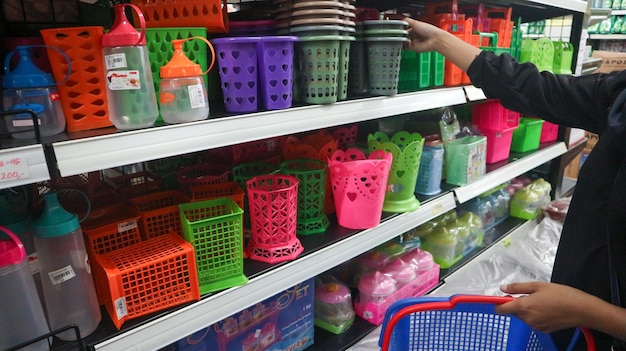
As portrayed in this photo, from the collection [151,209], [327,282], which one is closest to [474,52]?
[327,282]

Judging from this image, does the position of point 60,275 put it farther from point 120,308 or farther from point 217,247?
point 217,247

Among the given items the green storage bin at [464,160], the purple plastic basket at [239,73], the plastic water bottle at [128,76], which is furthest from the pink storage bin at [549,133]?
the plastic water bottle at [128,76]

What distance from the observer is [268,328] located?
Result: 146cm

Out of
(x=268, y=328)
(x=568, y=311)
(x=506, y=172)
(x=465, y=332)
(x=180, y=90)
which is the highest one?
(x=180, y=90)

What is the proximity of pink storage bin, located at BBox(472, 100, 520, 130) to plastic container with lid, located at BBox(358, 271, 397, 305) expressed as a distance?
3.57 ft

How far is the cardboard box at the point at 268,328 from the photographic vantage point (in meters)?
1.34

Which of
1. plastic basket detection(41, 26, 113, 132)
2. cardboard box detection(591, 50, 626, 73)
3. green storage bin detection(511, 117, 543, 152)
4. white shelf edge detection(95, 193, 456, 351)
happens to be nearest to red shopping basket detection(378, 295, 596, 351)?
white shelf edge detection(95, 193, 456, 351)

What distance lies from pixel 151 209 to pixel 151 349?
46 centimetres

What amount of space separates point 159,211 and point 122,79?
45cm

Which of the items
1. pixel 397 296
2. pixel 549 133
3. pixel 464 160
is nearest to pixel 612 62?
pixel 549 133

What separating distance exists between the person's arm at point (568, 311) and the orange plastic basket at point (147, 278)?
82cm

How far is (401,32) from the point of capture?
134cm

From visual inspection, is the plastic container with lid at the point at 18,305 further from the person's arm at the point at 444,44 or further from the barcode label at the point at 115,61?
the person's arm at the point at 444,44

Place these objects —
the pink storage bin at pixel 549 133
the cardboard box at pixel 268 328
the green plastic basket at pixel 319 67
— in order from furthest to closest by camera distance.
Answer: the pink storage bin at pixel 549 133 < the cardboard box at pixel 268 328 < the green plastic basket at pixel 319 67
